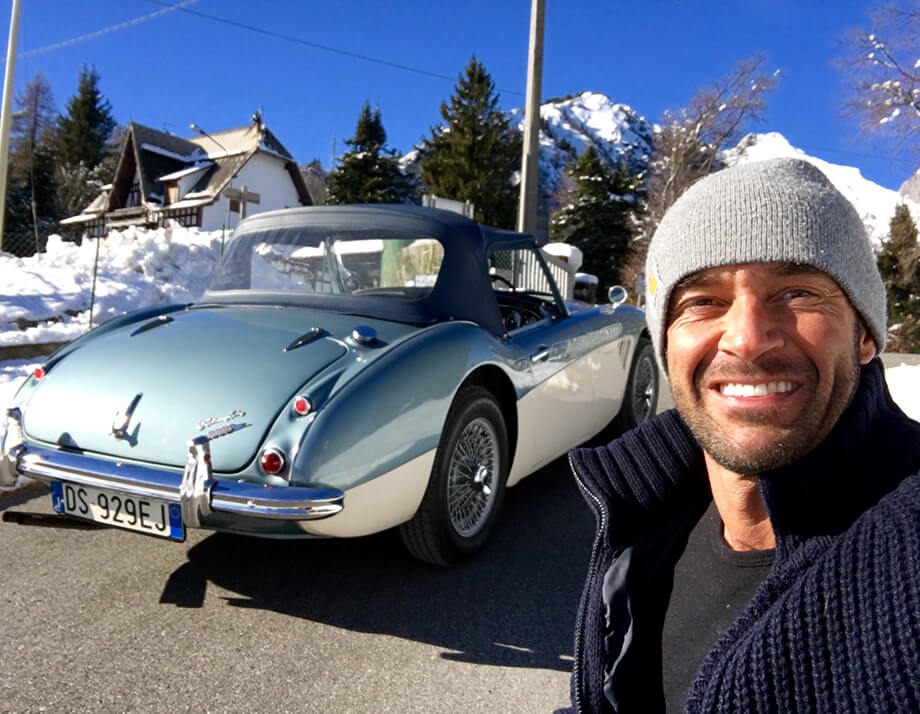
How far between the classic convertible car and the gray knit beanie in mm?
1599

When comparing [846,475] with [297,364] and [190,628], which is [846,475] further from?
[190,628]

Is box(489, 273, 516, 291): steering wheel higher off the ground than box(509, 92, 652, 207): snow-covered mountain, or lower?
lower

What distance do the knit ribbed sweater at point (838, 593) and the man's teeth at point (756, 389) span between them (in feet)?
0.30

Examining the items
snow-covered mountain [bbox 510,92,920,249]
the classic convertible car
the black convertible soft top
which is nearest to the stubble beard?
the classic convertible car

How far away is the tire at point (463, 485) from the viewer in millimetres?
2961

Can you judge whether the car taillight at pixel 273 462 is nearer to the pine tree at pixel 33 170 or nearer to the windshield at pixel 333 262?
the windshield at pixel 333 262

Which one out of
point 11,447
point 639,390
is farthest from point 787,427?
point 639,390

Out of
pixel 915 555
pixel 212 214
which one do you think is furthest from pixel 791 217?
pixel 212 214

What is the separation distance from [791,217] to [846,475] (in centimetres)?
40

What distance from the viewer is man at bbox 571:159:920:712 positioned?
768mm

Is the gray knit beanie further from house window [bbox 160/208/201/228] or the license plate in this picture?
house window [bbox 160/208/201/228]

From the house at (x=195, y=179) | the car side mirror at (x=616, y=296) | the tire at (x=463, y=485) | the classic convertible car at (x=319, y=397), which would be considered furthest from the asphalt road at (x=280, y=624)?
the house at (x=195, y=179)

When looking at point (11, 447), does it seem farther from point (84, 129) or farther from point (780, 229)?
point (84, 129)

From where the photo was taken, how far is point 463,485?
319cm
